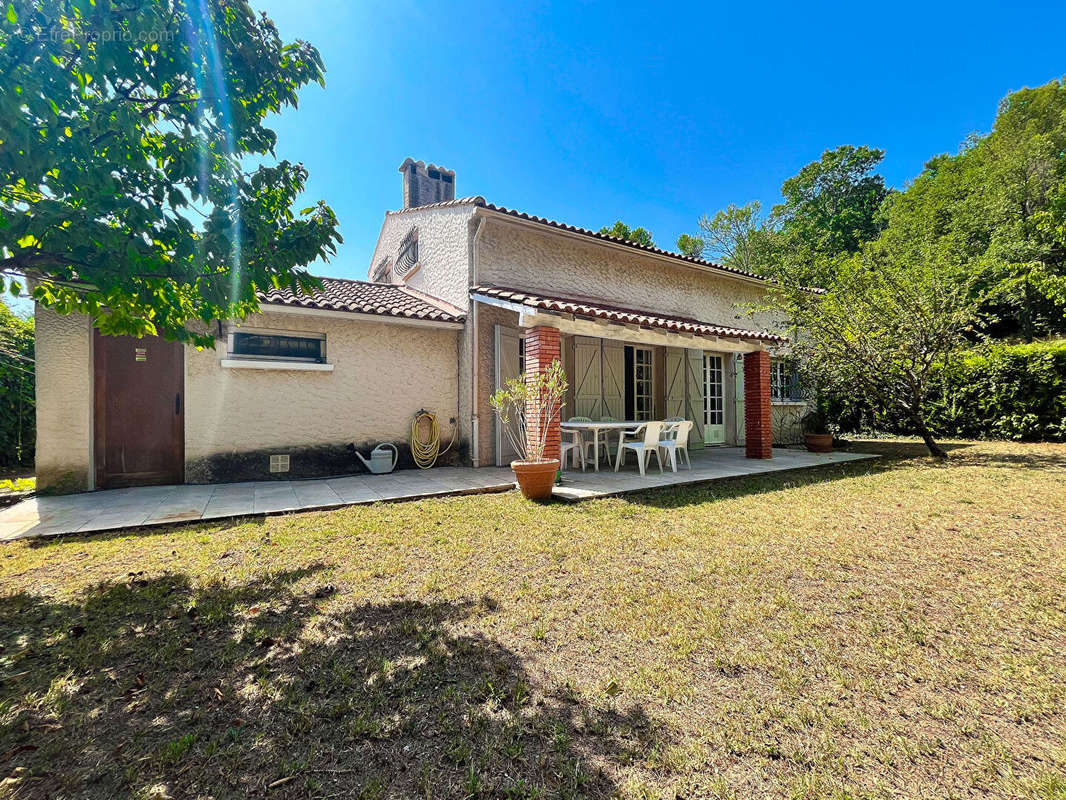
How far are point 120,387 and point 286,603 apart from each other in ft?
20.5

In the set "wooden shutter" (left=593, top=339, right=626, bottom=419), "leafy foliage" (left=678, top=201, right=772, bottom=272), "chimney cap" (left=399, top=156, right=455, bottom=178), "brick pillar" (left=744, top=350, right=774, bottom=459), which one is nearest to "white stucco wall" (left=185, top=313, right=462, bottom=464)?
"wooden shutter" (left=593, top=339, right=626, bottom=419)

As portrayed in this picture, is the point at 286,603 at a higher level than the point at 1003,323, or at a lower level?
lower

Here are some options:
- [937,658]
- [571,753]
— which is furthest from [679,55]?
[571,753]

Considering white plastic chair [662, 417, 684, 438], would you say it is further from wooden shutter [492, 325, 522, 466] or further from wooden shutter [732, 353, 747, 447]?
wooden shutter [732, 353, 747, 447]

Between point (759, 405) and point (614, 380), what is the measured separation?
11.1ft

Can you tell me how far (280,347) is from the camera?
778cm

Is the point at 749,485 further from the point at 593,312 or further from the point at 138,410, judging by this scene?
the point at 138,410

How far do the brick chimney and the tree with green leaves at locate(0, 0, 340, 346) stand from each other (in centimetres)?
891

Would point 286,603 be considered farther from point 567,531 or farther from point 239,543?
point 567,531

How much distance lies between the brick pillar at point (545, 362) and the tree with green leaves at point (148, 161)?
3701 millimetres

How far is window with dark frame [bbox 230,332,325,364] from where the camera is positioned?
296 inches

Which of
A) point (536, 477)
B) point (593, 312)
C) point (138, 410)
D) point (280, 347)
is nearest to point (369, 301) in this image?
point (280, 347)

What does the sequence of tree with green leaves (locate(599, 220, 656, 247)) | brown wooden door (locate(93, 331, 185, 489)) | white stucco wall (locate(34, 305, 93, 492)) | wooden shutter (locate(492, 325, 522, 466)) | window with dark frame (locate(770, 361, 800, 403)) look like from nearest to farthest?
white stucco wall (locate(34, 305, 93, 492)) → brown wooden door (locate(93, 331, 185, 489)) → wooden shutter (locate(492, 325, 522, 466)) → window with dark frame (locate(770, 361, 800, 403)) → tree with green leaves (locate(599, 220, 656, 247))

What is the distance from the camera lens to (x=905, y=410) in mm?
10164
